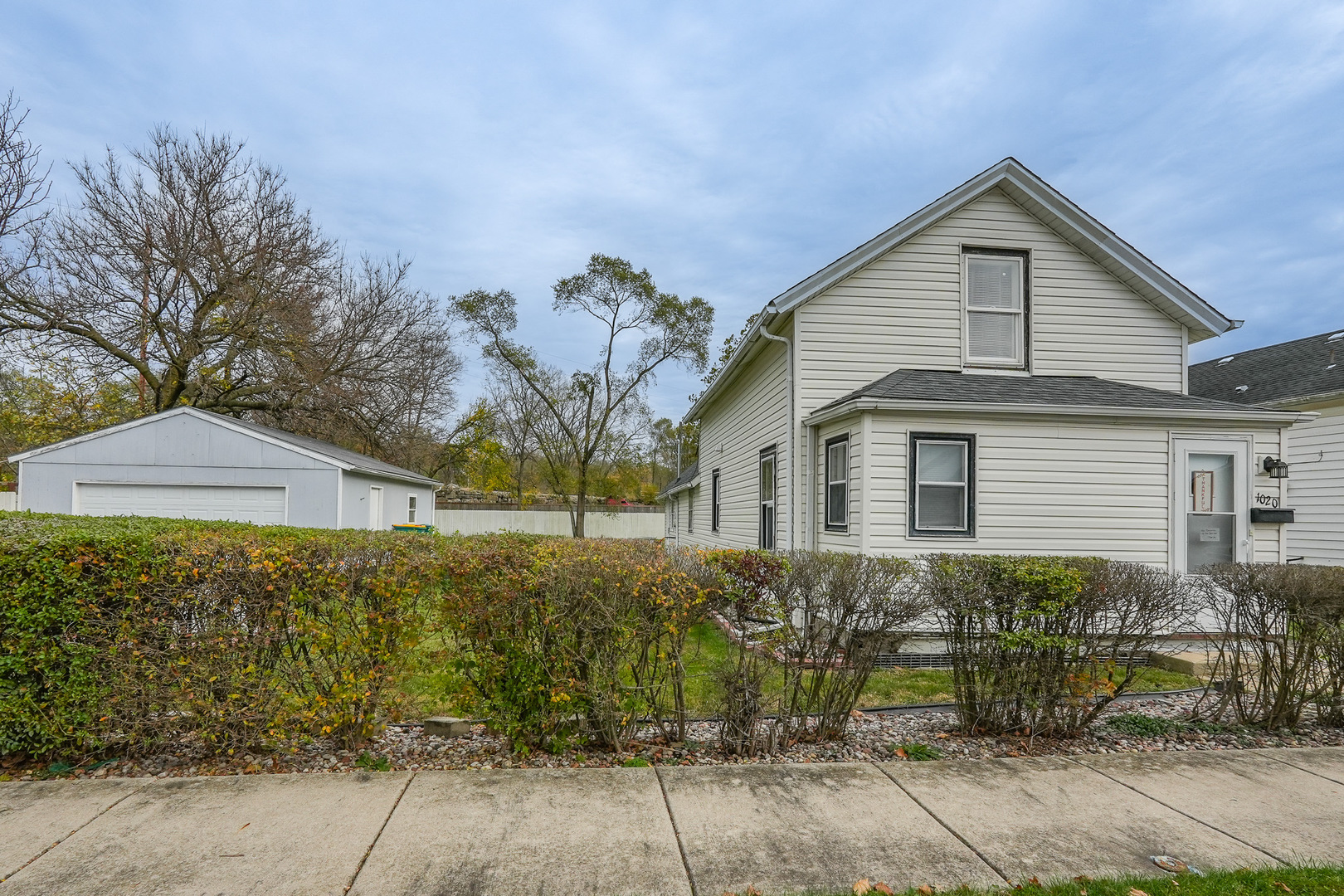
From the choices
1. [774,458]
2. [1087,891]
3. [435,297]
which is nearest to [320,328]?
[435,297]

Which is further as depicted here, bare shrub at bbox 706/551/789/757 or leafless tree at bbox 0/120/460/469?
leafless tree at bbox 0/120/460/469

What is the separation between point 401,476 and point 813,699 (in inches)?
665

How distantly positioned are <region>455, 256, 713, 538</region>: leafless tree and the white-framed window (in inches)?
844

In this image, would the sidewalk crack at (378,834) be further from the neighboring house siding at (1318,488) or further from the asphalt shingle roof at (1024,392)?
the neighboring house siding at (1318,488)

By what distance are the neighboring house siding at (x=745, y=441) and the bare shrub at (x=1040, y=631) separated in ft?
17.0

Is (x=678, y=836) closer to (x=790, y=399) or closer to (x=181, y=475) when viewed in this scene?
(x=790, y=399)

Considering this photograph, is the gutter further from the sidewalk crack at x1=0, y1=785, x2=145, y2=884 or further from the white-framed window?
the sidewalk crack at x1=0, y1=785, x2=145, y2=884

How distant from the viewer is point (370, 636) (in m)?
4.35

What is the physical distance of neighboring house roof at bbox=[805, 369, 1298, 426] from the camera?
27.1 ft

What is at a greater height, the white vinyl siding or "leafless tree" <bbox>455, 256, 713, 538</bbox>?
"leafless tree" <bbox>455, 256, 713, 538</bbox>

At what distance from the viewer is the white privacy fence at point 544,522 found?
30.2m

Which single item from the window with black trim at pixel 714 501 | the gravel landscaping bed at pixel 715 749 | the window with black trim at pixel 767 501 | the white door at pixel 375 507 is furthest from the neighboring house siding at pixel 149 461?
the gravel landscaping bed at pixel 715 749

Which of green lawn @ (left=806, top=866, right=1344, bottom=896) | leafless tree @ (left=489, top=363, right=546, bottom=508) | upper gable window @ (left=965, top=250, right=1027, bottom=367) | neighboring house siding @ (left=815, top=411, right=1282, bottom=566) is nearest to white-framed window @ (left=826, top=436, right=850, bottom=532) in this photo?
neighboring house siding @ (left=815, top=411, right=1282, bottom=566)

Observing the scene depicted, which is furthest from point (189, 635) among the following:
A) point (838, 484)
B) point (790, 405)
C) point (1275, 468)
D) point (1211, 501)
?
point (1275, 468)
